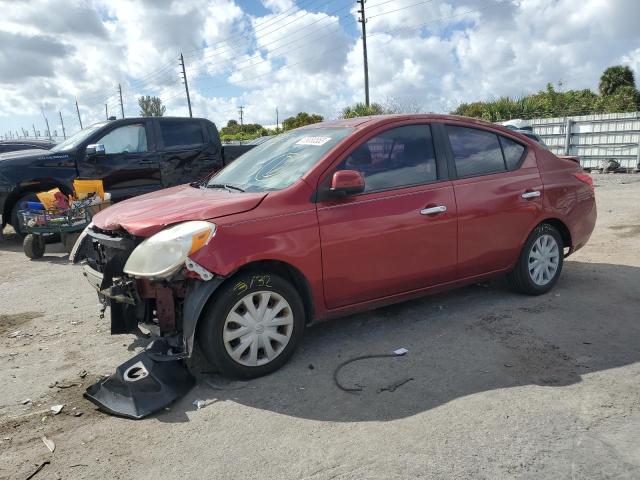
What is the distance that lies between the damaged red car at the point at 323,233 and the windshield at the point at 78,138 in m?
5.27

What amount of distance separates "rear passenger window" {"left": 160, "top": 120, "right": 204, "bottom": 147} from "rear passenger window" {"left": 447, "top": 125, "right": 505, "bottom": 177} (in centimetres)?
621

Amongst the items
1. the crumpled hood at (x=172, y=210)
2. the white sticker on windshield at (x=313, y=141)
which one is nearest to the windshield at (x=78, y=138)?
the crumpled hood at (x=172, y=210)

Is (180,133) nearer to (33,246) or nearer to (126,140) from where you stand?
(126,140)

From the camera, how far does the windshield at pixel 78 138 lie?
8914mm

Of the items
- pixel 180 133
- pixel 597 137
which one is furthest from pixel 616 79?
pixel 180 133

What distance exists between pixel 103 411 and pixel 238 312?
103 centimetres

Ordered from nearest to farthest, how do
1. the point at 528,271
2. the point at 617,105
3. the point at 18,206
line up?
the point at 528,271, the point at 18,206, the point at 617,105

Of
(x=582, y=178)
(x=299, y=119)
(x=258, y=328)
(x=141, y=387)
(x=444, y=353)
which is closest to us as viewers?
(x=141, y=387)

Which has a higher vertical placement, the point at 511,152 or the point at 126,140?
the point at 126,140

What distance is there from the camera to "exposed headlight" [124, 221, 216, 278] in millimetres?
3260

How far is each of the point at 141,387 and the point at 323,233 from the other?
5.15 ft

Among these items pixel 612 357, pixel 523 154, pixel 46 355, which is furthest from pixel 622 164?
pixel 46 355

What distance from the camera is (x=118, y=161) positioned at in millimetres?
8961

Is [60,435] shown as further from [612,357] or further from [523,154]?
[523,154]
